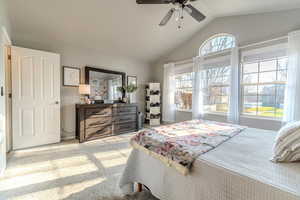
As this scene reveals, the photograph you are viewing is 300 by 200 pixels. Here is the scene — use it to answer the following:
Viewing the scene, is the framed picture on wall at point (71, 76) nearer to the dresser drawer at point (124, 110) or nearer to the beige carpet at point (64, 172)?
the dresser drawer at point (124, 110)

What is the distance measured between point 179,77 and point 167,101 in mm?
930

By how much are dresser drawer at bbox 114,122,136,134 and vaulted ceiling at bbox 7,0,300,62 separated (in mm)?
2184

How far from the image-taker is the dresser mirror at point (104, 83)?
12.9 feet

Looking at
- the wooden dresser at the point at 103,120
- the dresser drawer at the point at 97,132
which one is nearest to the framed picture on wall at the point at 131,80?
the wooden dresser at the point at 103,120

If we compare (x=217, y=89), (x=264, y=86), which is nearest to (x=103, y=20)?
(x=217, y=89)

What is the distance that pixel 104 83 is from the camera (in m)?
4.20

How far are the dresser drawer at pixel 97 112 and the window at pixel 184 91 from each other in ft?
7.85

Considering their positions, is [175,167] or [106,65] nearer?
[175,167]

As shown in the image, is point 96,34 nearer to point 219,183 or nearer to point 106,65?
point 106,65

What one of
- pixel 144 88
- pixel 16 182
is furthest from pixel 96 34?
pixel 16 182

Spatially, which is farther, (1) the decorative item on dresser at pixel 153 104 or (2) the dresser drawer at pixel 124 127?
(1) the decorative item on dresser at pixel 153 104

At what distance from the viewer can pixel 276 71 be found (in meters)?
3.03

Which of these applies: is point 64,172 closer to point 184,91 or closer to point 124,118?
point 124,118

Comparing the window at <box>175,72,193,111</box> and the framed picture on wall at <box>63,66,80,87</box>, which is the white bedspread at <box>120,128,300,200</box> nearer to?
the framed picture on wall at <box>63,66,80,87</box>
